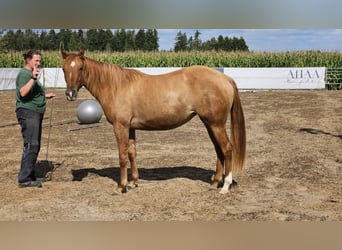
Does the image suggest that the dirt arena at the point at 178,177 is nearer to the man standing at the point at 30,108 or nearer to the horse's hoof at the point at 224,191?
the horse's hoof at the point at 224,191

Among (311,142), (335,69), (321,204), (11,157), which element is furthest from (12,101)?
(335,69)

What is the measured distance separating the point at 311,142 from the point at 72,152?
467 centimetres

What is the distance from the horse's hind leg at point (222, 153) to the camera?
401 cm

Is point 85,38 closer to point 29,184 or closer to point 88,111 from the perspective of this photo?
point 29,184

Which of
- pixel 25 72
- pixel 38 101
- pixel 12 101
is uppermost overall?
pixel 25 72

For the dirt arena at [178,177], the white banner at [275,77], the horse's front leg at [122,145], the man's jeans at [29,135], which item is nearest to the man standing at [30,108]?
the man's jeans at [29,135]

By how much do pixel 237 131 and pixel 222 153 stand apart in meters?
0.34

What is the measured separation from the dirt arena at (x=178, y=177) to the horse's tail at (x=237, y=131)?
1.43 ft

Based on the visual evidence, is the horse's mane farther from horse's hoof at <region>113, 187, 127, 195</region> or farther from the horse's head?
horse's hoof at <region>113, 187, 127, 195</region>

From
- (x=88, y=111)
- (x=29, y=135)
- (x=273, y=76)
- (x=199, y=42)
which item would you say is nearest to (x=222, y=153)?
(x=29, y=135)

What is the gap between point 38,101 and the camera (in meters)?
4.11

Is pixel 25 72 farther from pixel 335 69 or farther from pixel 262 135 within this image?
pixel 335 69

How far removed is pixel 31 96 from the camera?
4.07m

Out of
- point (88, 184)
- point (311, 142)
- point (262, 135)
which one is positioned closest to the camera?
point (88, 184)
